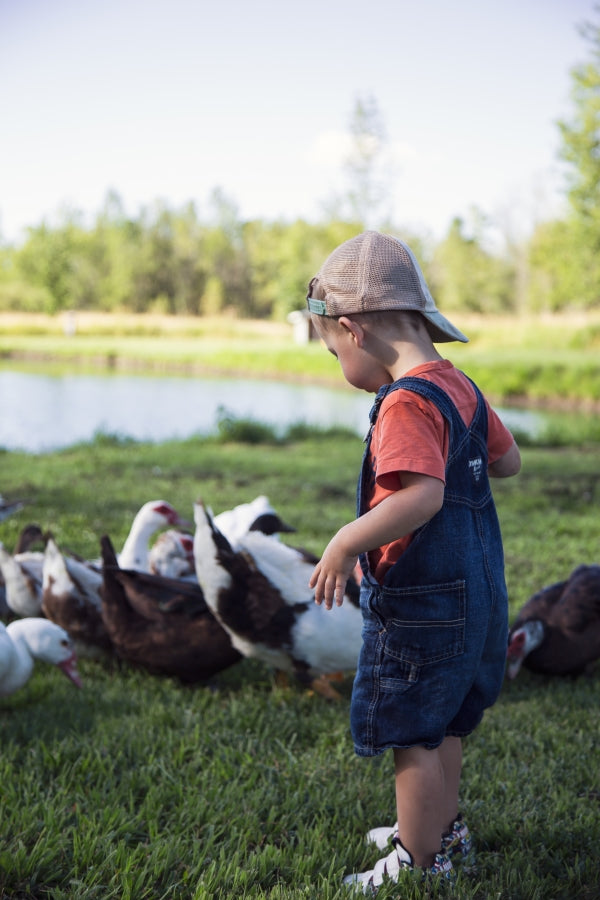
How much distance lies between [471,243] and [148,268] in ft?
85.3

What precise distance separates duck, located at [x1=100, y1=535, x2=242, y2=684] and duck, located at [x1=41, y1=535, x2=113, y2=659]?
13 cm

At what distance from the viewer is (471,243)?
63.9 m

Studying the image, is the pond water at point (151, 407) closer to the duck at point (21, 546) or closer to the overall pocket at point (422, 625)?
the duck at point (21, 546)

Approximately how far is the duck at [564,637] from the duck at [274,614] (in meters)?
0.81

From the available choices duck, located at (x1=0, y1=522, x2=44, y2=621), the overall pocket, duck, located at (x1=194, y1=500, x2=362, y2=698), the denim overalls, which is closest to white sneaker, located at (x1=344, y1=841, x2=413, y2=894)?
the denim overalls

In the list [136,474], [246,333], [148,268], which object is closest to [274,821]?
[136,474]

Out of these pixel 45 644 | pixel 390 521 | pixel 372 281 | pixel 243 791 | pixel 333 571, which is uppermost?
pixel 372 281

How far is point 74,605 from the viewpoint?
3658mm

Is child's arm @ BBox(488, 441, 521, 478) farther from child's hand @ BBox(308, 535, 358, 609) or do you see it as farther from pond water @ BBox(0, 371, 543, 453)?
pond water @ BBox(0, 371, 543, 453)

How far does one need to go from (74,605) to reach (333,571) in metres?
2.24

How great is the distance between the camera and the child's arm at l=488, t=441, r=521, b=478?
2.19m

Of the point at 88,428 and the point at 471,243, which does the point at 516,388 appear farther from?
the point at 471,243

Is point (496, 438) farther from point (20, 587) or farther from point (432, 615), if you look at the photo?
point (20, 587)

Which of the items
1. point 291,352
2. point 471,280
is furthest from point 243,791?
point 471,280
